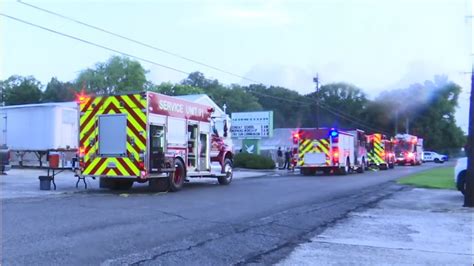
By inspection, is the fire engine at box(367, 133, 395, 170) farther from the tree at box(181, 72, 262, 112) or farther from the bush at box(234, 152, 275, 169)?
the tree at box(181, 72, 262, 112)

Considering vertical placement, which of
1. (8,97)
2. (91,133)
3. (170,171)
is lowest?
(170,171)

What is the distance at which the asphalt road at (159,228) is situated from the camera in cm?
671

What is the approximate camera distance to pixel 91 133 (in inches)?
624

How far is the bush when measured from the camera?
36.1 m

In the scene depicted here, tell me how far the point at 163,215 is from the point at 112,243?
2992mm

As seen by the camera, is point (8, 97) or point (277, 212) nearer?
point (277, 212)

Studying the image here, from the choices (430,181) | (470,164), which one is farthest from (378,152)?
(470,164)

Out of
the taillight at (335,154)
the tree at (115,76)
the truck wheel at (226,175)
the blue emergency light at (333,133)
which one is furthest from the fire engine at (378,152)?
the tree at (115,76)

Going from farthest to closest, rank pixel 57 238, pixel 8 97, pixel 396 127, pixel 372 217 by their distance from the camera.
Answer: pixel 8 97, pixel 396 127, pixel 372 217, pixel 57 238

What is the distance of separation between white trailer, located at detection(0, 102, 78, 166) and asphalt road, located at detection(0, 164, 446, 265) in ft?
51.4

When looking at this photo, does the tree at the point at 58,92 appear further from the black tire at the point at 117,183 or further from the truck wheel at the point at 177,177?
the truck wheel at the point at 177,177

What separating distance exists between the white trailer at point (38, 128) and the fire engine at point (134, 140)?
13630mm

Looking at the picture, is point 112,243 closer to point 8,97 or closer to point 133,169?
point 133,169

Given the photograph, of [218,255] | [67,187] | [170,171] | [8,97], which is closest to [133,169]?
[170,171]
